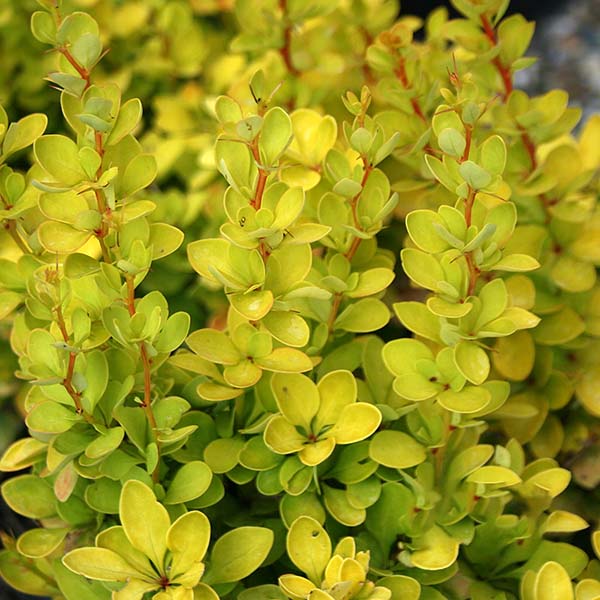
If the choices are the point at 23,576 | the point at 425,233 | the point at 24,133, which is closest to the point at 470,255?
the point at 425,233

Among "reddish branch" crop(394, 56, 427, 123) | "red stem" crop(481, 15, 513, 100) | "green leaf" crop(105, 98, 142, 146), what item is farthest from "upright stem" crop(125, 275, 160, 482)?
"red stem" crop(481, 15, 513, 100)

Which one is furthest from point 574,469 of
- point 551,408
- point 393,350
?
point 393,350

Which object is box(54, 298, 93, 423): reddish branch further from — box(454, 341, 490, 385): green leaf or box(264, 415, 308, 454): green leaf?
box(454, 341, 490, 385): green leaf

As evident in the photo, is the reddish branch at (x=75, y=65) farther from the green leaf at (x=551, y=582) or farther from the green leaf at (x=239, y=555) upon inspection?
the green leaf at (x=551, y=582)

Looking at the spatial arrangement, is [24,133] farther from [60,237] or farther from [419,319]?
[419,319]

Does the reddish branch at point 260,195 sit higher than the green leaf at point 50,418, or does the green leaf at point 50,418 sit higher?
the reddish branch at point 260,195

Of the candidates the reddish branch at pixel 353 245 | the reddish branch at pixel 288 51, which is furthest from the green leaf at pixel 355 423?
the reddish branch at pixel 288 51
